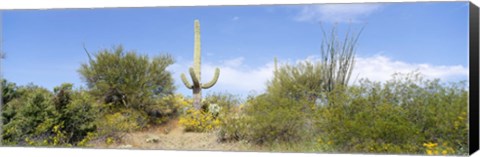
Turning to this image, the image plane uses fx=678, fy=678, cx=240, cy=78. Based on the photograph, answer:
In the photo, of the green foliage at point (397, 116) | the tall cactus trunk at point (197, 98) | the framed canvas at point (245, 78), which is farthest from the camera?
the tall cactus trunk at point (197, 98)

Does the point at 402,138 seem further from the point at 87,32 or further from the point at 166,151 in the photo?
the point at 87,32

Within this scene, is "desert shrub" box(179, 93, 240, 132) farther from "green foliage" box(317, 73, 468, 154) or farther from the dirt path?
"green foliage" box(317, 73, 468, 154)

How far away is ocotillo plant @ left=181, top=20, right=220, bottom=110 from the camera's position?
31.7ft

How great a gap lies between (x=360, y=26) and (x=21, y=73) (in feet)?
16.5

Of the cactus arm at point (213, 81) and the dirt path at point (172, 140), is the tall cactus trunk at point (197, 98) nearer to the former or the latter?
the cactus arm at point (213, 81)

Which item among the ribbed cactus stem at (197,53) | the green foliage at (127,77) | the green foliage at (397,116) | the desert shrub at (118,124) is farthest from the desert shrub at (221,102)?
the green foliage at (397,116)

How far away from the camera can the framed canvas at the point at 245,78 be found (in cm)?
865

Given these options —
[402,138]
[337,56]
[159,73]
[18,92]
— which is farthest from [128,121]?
[402,138]

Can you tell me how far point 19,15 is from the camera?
10.2 meters

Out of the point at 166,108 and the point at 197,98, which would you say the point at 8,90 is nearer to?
the point at 166,108

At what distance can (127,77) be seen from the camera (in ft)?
34.0

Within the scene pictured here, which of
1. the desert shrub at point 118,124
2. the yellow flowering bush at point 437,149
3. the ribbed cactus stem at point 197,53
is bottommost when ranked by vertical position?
the yellow flowering bush at point 437,149

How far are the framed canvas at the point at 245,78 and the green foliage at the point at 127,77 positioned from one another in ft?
0.06

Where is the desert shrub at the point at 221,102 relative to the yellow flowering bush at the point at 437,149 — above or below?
above
